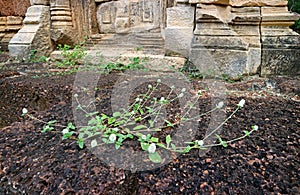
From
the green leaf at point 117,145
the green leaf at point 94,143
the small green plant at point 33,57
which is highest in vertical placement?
the small green plant at point 33,57

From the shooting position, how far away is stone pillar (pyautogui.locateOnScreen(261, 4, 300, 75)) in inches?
74.9

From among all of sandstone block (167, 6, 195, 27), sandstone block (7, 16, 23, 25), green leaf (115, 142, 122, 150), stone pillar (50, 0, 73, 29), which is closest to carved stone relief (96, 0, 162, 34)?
stone pillar (50, 0, 73, 29)

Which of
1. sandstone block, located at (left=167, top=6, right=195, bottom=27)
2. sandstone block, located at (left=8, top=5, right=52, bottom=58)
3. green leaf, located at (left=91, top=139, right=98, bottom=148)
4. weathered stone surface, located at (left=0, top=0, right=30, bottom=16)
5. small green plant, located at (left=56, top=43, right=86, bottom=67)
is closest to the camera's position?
green leaf, located at (left=91, top=139, right=98, bottom=148)

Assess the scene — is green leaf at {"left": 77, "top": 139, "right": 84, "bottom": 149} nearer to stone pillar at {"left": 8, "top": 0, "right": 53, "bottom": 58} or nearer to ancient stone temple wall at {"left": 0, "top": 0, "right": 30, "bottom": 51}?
stone pillar at {"left": 8, "top": 0, "right": 53, "bottom": 58}

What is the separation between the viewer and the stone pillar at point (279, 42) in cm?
190

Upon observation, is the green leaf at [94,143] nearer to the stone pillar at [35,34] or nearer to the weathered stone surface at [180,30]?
the weathered stone surface at [180,30]

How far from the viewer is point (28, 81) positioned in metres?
1.79

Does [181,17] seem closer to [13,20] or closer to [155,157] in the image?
[155,157]

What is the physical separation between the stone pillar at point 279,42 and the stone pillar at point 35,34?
7.75 feet

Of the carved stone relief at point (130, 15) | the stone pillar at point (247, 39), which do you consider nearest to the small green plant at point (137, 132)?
the stone pillar at point (247, 39)

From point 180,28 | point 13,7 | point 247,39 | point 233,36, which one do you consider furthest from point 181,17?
point 13,7

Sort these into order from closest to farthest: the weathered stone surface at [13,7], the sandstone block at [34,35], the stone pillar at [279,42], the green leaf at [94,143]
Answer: the green leaf at [94,143], the stone pillar at [279,42], the sandstone block at [34,35], the weathered stone surface at [13,7]

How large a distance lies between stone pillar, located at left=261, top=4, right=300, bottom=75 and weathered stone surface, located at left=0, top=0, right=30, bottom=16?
3.29 m

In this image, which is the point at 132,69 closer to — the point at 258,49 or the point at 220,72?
the point at 220,72
